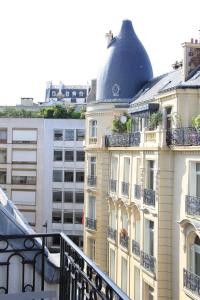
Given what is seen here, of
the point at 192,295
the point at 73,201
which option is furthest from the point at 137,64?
the point at 73,201

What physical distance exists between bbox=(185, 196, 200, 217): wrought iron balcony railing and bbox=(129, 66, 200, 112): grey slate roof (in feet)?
15.7

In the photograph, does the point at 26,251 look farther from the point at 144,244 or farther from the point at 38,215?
the point at 38,215

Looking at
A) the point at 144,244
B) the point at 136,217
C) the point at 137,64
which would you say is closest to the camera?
the point at 144,244

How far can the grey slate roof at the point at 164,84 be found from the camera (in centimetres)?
1964

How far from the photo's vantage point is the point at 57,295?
18.9 feet

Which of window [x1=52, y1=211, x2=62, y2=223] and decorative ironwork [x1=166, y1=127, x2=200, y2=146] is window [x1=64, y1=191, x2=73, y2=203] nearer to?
window [x1=52, y1=211, x2=62, y2=223]

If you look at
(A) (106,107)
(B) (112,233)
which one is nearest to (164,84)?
(A) (106,107)

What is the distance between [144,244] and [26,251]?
1587 cm

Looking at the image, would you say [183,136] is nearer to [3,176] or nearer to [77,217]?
[77,217]

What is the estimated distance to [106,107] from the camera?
28.4 m

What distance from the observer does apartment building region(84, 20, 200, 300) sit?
17953mm

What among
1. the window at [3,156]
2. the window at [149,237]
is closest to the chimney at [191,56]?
the window at [149,237]

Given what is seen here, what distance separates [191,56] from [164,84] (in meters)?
2.80

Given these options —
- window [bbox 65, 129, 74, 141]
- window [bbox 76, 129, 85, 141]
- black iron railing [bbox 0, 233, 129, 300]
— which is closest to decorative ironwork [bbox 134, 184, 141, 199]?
black iron railing [bbox 0, 233, 129, 300]
